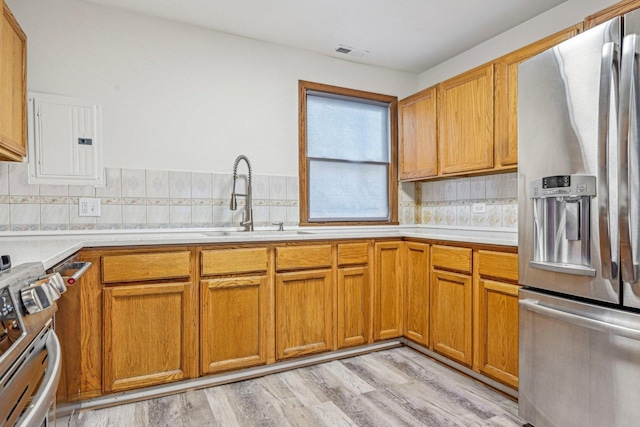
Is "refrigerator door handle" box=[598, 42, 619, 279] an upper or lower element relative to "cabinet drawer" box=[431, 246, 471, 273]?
upper

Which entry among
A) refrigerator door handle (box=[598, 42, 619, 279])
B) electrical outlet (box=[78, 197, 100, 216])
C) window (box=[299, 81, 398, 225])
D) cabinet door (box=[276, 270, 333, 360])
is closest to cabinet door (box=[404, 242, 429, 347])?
cabinet door (box=[276, 270, 333, 360])

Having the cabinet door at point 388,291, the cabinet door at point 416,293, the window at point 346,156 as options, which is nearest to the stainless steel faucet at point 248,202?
the window at point 346,156

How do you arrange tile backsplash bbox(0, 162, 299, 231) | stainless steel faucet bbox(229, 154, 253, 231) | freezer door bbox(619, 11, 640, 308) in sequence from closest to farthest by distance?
1. freezer door bbox(619, 11, 640, 308)
2. tile backsplash bbox(0, 162, 299, 231)
3. stainless steel faucet bbox(229, 154, 253, 231)

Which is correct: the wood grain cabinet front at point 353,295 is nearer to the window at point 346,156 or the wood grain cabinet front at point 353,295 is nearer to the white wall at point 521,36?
the window at point 346,156

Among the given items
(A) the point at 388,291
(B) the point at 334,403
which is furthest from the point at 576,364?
(A) the point at 388,291

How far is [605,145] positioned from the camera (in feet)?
4.80

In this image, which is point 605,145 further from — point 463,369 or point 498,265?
point 463,369

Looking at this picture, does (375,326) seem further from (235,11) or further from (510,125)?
(235,11)

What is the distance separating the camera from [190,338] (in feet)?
7.19

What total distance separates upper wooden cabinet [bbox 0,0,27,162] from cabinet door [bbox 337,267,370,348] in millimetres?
2034

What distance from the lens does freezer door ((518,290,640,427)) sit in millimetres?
1409

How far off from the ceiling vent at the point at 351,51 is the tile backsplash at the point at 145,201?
115cm

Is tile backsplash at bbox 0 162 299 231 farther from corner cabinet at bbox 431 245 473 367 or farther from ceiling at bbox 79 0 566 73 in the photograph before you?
corner cabinet at bbox 431 245 473 367

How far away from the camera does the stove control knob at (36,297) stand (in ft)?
2.87
